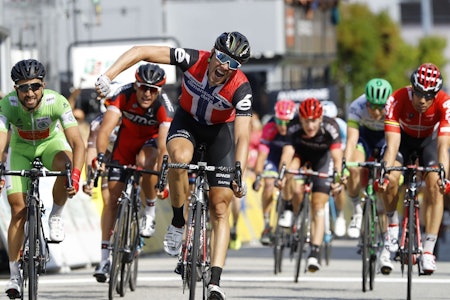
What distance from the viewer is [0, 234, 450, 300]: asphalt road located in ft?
44.7

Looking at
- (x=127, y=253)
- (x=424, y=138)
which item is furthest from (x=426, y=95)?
(x=127, y=253)

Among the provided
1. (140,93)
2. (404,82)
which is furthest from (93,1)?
(404,82)

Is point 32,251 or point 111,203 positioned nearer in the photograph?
point 32,251

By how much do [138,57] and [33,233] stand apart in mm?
1644

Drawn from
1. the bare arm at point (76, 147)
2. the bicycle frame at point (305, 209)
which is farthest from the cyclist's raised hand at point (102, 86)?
the bicycle frame at point (305, 209)

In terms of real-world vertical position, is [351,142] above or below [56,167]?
above

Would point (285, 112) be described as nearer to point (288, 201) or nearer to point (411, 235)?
point (288, 201)

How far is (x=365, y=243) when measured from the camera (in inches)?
566

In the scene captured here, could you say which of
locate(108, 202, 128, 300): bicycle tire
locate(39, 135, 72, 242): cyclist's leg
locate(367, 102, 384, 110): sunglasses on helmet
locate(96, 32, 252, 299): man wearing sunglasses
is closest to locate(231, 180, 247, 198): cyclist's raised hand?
locate(96, 32, 252, 299): man wearing sunglasses

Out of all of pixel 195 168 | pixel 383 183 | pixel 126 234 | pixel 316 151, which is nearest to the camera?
pixel 195 168

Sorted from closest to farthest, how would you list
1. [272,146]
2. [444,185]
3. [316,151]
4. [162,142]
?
[444,185], [162,142], [316,151], [272,146]

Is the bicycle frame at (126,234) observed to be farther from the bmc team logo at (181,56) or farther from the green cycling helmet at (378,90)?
the green cycling helmet at (378,90)

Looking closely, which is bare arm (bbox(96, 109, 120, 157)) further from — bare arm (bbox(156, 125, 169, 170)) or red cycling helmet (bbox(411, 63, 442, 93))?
red cycling helmet (bbox(411, 63, 442, 93))

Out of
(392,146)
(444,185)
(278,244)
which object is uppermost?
(392,146)
